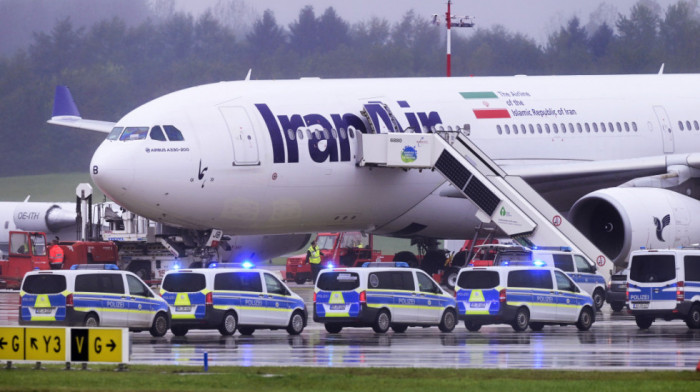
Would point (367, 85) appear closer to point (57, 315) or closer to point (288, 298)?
point (288, 298)

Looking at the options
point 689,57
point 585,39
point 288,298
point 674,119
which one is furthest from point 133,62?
point 288,298

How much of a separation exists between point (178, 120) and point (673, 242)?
1154 cm

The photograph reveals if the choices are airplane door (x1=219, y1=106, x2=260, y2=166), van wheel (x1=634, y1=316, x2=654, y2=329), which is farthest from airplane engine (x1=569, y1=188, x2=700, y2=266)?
airplane door (x1=219, y1=106, x2=260, y2=166)

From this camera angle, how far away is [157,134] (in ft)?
107

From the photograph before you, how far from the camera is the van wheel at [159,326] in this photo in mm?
28141

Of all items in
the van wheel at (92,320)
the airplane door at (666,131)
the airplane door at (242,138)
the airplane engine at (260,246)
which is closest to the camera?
the van wheel at (92,320)

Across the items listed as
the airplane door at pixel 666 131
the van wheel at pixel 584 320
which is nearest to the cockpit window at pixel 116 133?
the van wheel at pixel 584 320

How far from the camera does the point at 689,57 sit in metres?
69.6

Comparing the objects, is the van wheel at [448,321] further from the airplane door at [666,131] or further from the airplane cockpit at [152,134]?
the airplane door at [666,131]

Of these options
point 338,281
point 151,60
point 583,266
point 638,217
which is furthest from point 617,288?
point 151,60

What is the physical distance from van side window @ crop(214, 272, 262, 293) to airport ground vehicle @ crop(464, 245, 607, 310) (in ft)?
19.9

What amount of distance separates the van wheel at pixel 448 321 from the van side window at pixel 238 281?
143 inches

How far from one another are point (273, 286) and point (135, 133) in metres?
5.59

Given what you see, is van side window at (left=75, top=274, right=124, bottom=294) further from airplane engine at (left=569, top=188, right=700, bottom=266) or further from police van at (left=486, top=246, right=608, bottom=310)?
airplane engine at (left=569, top=188, right=700, bottom=266)
